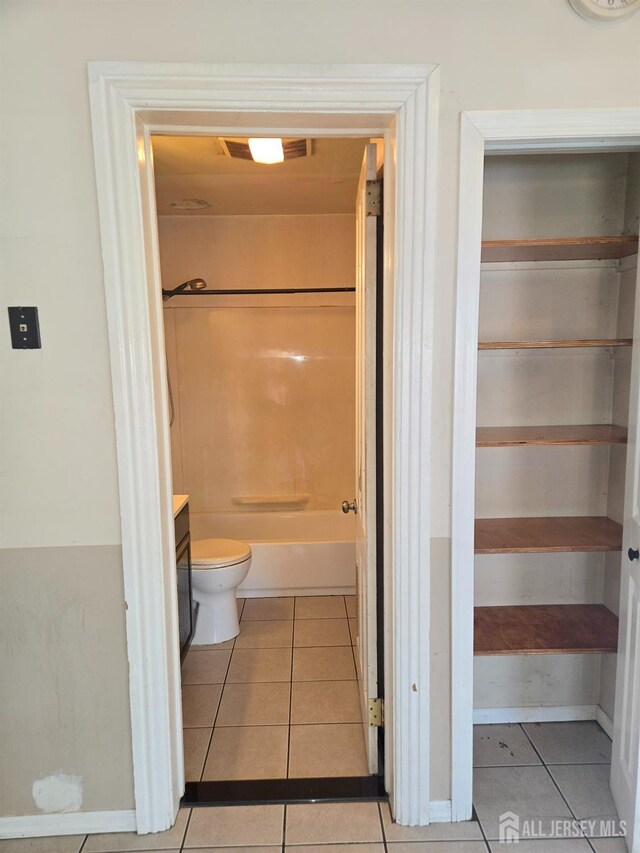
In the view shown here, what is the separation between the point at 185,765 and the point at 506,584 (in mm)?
1404

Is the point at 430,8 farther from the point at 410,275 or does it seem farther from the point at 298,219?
the point at 298,219

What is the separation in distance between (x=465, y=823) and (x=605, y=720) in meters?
0.79

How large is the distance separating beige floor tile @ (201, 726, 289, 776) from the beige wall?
0.68 meters

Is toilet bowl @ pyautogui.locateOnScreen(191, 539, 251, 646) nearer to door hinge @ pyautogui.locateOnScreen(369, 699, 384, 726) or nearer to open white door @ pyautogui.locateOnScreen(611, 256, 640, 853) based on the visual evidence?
door hinge @ pyautogui.locateOnScreen(369, 699, 384, 726)

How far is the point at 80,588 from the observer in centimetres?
147

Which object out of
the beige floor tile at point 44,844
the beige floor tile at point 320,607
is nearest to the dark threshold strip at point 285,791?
the beige floor tile at point 44,844

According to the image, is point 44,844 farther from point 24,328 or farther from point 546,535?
point 546,535

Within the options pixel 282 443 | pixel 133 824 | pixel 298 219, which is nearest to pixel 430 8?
pixel 298 219

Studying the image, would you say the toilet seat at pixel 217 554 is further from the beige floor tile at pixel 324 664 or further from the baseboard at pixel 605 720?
the baseboard at pixel 605 720

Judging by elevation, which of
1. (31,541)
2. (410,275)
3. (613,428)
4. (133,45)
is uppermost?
(133,45)

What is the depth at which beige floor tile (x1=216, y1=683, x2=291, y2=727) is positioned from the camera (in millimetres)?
2041

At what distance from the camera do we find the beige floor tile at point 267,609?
291 centimetres

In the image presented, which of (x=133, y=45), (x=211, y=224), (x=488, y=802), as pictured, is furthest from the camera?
(x=211, y=224)

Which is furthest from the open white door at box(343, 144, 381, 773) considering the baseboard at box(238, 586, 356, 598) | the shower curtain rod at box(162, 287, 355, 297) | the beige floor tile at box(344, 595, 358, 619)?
the shower curtain rod at box(162, 287, 355, 297)
